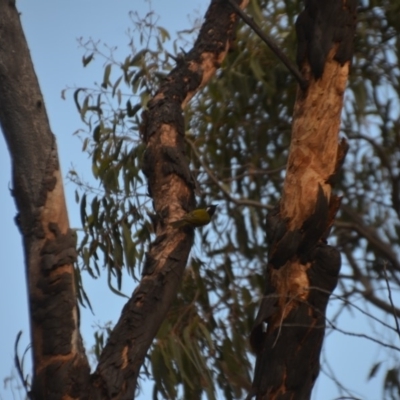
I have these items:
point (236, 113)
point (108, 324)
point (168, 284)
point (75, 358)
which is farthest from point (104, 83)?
point (75, 358)

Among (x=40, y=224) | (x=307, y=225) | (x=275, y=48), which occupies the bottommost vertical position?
(x=40, y=224)

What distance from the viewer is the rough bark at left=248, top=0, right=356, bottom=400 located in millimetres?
2059

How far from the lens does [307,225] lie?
7.14 ft

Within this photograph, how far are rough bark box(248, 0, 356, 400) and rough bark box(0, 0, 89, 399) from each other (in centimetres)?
50

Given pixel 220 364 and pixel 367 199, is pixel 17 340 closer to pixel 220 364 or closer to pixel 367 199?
pixel 220 364

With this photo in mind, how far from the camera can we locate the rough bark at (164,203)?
1788 mm

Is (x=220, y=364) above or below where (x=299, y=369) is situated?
above

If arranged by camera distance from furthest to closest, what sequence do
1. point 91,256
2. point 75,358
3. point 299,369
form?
1. point 91,256
2. point 299,369
3. point 75,358

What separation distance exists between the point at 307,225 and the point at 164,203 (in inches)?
13.1

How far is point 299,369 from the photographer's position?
2041 mm

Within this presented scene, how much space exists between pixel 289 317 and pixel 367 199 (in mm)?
1703

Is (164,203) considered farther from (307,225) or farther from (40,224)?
(40,224)

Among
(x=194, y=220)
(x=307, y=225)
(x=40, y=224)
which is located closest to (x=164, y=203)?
(x=194, y=220)

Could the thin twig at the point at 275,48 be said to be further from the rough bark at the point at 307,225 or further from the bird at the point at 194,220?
the bird at the point at 194,220
